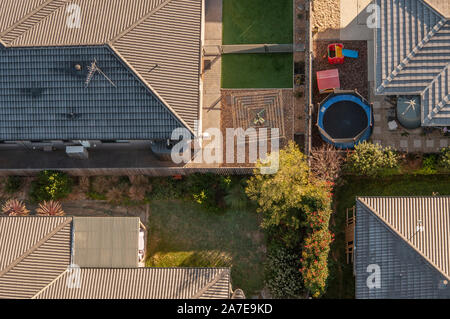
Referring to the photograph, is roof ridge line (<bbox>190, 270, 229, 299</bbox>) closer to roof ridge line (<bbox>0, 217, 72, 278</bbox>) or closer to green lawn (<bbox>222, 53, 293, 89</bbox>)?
roof ridge line (<bbox>0, 217, 72, 278</bbox>)

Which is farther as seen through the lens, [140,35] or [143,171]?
[143,171]

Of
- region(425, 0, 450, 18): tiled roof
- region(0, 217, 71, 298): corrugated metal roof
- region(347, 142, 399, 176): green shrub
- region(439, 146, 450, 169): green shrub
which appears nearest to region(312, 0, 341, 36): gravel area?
region(425, 0, 450, 18): tiled roof

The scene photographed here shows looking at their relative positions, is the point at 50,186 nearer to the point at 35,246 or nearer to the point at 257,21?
the point at 35,246

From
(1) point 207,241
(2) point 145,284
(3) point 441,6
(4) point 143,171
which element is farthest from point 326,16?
(2) point 145,284

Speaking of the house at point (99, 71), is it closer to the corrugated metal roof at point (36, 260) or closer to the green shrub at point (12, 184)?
the green shrub at point (12, 184)

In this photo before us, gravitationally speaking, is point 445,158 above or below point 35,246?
above

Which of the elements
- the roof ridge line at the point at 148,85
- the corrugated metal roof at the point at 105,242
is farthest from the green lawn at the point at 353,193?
the corrugated metal roof at the point at 105,242
